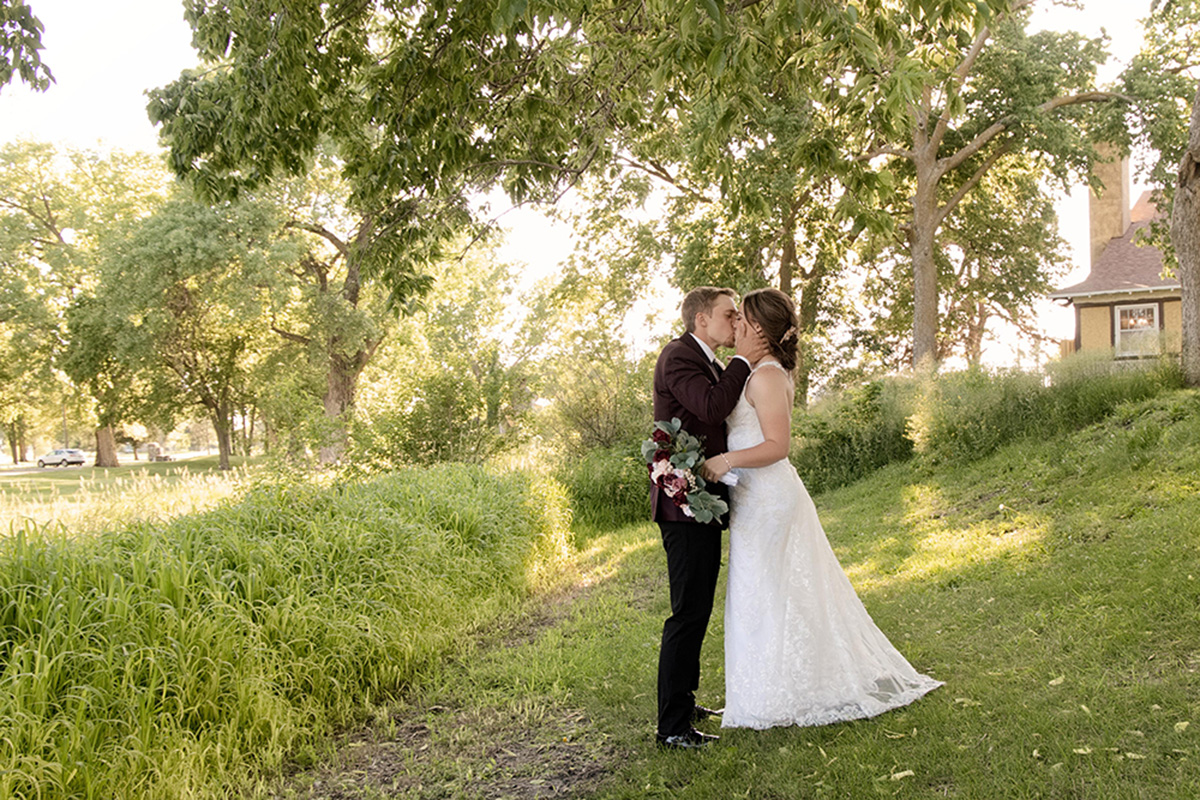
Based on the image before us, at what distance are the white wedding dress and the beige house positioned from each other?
22.0 metres

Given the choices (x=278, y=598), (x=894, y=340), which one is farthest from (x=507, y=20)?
(x=894, y=340)

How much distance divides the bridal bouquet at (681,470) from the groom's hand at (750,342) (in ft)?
1.59

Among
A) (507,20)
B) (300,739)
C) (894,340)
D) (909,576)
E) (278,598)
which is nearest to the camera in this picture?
(507,20)

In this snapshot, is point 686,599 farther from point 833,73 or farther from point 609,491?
point 609,491

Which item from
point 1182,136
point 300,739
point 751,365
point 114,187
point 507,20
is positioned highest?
point 114,187

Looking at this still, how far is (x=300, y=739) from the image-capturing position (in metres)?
4.74

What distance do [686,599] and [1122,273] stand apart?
25456mm

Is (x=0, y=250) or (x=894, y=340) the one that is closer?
(x=894, y=340)

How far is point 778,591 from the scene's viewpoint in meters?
4.14

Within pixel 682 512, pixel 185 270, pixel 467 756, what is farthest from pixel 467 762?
pixel 185 270

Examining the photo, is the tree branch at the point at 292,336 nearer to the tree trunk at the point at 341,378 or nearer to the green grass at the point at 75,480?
the tree trunk at the point at 341,378

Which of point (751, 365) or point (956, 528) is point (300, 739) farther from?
point (956, 528)

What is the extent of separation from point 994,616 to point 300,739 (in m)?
4.45

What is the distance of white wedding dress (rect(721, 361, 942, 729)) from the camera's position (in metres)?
4.08
